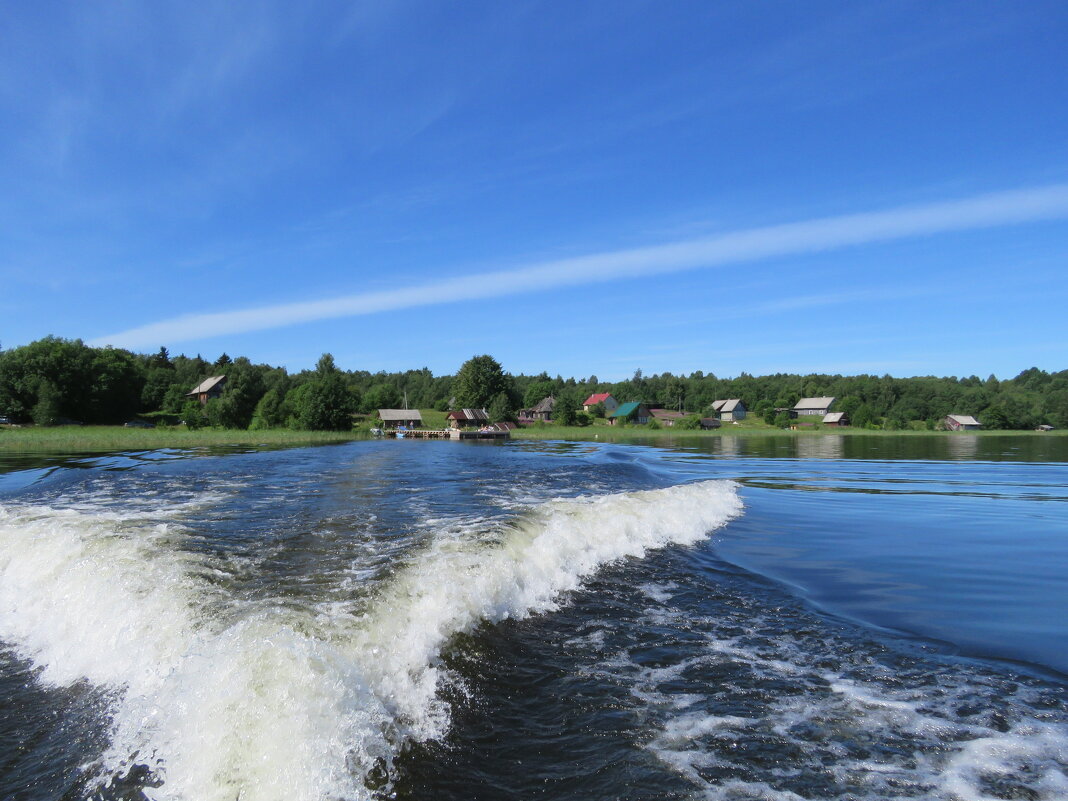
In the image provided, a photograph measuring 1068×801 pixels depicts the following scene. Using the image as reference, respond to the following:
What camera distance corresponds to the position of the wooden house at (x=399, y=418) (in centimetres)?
10025

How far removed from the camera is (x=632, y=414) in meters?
113

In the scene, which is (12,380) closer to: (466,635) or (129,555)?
(129,555)

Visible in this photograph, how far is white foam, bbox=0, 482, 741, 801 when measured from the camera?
4176mm

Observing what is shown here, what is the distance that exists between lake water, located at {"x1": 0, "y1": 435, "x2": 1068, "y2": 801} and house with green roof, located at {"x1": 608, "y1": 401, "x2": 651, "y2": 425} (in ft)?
321

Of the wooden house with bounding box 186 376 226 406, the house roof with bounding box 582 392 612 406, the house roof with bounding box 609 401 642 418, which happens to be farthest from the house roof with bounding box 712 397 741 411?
the wooden house with bounding box 186 376 226 406

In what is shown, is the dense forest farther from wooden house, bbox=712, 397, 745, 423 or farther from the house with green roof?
the house with green roof

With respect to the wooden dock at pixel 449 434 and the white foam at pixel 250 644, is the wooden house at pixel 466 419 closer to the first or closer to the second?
the wooden dock at pixel 449 434

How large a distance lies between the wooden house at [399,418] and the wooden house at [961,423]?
100541mm

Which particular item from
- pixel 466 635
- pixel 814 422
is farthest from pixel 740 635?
pixel 814 422

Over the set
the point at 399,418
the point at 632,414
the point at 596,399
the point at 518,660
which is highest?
the point at 596,399

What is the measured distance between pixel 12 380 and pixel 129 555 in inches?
3735

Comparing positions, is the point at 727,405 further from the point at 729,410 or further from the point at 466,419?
the point at 466,419

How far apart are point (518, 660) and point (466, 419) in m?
93.1

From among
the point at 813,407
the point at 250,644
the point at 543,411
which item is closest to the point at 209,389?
the point at 543,411
